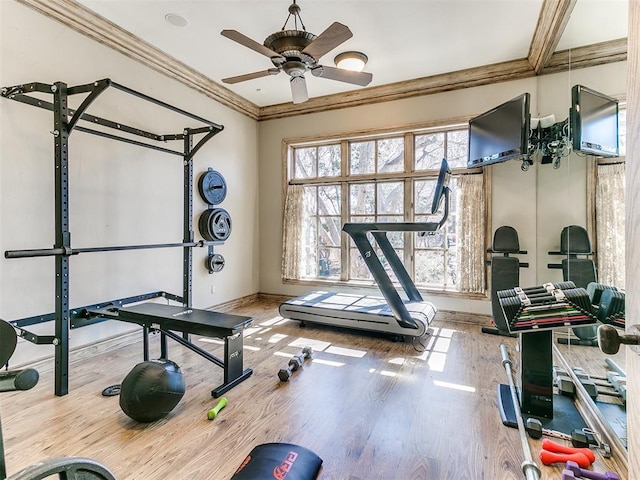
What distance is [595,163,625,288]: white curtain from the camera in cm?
162

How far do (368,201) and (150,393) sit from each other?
3925 millimetres

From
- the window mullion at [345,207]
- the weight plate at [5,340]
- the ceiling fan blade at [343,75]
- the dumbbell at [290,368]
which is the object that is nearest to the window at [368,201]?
the window mullion at [345,207]

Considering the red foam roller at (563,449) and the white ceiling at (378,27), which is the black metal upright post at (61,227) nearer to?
the white ceiling at (378,27)

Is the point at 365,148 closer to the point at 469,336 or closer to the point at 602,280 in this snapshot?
the point at 469,336

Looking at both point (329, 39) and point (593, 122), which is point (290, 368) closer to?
point (329, 39)

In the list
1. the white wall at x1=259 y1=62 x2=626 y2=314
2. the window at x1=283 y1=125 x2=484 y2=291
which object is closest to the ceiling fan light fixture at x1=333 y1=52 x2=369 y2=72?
the white wall at x1=259 y1=62 x2=626 y2=314

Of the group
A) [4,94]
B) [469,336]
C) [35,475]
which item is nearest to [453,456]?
[35,475]

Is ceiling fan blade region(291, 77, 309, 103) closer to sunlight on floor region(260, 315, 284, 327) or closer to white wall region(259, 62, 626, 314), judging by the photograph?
white wall region(259, 62, 626, 314)

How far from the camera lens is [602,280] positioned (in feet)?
6.41

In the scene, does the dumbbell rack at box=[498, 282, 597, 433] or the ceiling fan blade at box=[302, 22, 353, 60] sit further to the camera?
the ceiling fan blade at box=[302, 22, 353, 60]

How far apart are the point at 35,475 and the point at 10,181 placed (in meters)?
2.65

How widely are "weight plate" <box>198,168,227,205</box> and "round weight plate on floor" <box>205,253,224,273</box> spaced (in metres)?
0.78

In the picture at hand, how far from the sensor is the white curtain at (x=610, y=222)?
1.62m

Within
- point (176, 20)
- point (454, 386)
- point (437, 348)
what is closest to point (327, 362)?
point (454, 386)
